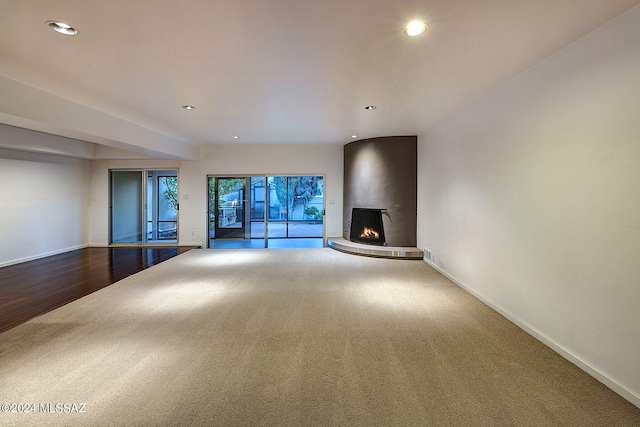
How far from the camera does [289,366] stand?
2.44m

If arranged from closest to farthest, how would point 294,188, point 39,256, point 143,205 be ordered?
point 39,256, point 143,205, point 294,188

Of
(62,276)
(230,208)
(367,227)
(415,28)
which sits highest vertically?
(415,28)

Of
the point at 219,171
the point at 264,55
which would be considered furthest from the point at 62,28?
the point at 219,171

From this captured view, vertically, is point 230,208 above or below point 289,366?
above

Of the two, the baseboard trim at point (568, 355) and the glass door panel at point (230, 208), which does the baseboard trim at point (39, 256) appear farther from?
the baseboard trim at point (568, 355)

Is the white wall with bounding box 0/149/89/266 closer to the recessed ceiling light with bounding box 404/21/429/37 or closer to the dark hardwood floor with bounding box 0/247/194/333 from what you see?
the dark hardwood floor with bounding box 0/247/194/333

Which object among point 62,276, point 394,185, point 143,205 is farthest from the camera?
point 143,205

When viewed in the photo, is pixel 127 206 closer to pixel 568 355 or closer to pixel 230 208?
pixel 230 208

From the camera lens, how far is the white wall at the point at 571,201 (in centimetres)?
208

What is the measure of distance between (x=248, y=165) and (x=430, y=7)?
6.56 m

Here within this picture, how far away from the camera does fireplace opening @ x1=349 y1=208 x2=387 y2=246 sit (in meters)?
6.93

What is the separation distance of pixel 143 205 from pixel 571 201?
8990 mm

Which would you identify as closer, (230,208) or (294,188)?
(230,208)

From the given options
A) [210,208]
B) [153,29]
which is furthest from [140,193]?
[153,29]
